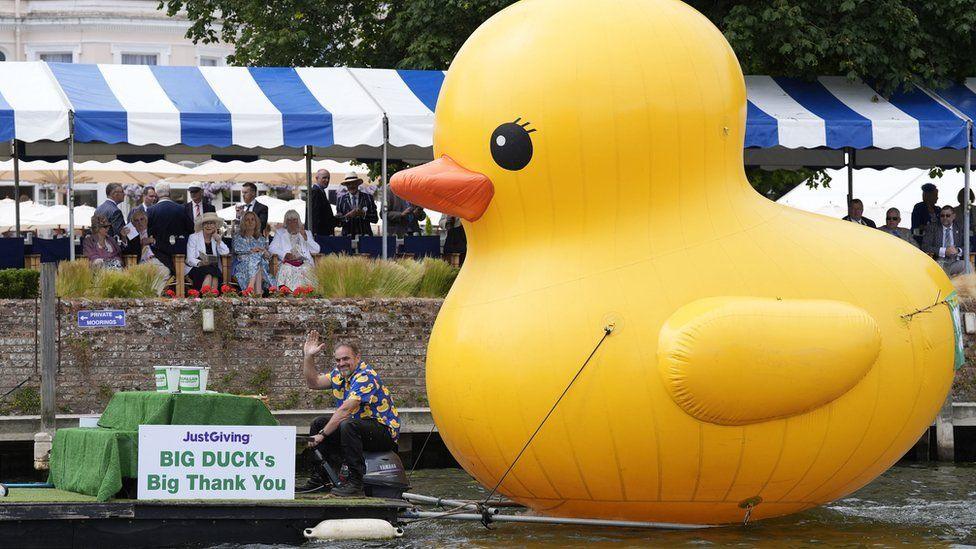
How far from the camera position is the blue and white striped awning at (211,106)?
703 inches

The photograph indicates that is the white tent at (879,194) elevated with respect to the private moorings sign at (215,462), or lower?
elevated

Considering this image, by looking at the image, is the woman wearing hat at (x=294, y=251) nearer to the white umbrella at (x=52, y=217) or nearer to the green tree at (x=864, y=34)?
the green tree at (x=864, y=34)

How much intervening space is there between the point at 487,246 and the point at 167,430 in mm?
2631

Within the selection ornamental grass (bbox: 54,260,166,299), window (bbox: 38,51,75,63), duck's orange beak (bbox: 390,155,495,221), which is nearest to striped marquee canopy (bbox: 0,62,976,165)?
ornamental grass (bbox: 54,260,166,299)

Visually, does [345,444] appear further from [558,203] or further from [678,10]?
[678,10]

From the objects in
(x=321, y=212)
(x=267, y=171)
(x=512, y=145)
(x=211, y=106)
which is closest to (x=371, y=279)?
(x=211, y=106)

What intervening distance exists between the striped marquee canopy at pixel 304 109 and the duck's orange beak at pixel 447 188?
8349 millimetres

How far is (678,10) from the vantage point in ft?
34.6

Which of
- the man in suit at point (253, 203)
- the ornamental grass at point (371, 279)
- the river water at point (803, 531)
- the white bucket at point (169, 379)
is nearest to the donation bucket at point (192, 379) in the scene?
the white bucket at point (169, 379)

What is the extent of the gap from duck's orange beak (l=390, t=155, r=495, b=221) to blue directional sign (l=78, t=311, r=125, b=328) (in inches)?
244

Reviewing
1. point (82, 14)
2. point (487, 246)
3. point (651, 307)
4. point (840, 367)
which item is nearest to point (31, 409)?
point (487, 246)

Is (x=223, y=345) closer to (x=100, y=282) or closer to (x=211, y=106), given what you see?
(x=100, y=282)

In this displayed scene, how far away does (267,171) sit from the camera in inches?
1163

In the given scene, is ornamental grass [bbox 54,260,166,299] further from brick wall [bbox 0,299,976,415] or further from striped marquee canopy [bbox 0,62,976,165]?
striped marquee canopy [bbox 0,62,976,165]
